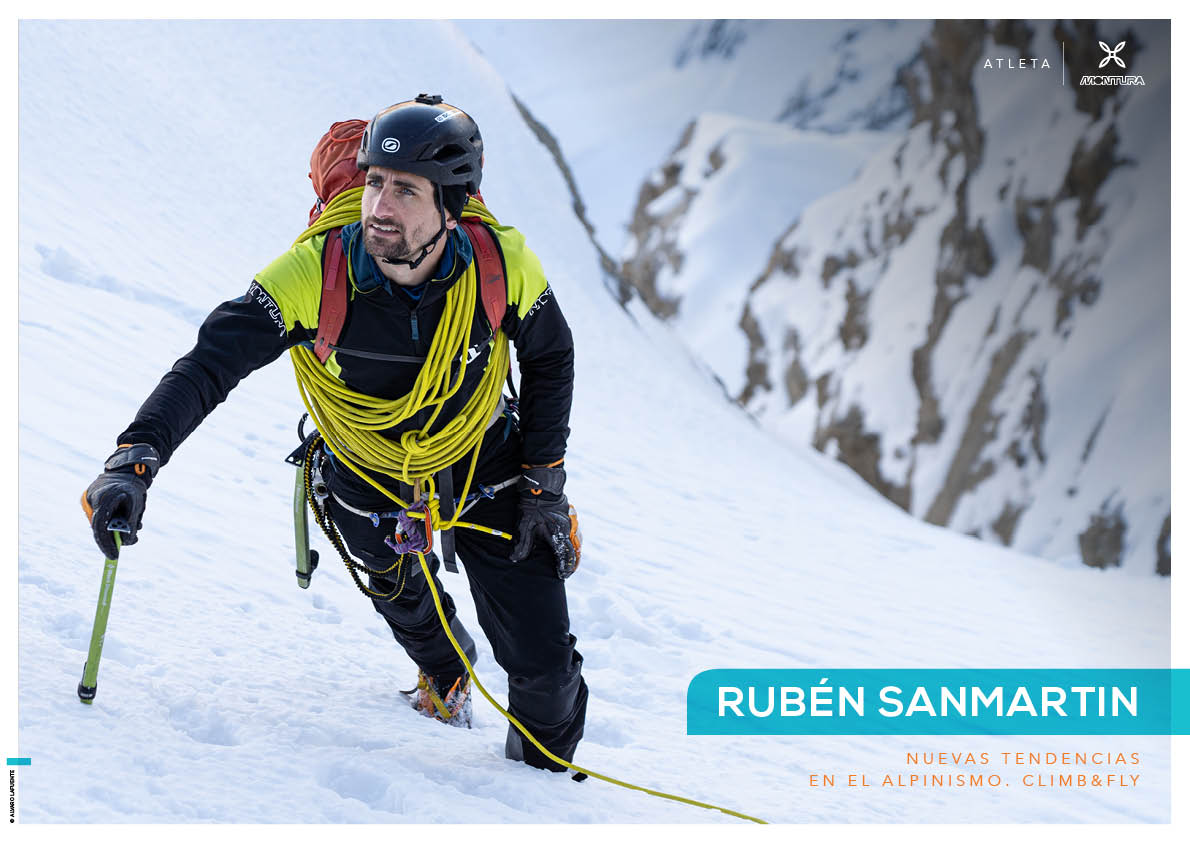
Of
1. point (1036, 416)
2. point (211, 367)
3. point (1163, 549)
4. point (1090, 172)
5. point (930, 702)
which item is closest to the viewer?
point (211, 367)

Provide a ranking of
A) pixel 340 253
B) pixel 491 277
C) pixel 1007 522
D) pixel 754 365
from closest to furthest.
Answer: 1. pixel 340 253
2. pixel 491 277
3. pixel 1007 522
4. pixel 754 365

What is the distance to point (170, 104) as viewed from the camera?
1117 centimetres

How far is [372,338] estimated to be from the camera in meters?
3.09

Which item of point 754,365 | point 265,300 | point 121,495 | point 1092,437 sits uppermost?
point 754,365

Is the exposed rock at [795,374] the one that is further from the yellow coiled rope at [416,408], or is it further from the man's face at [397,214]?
the man's face at [397,214]

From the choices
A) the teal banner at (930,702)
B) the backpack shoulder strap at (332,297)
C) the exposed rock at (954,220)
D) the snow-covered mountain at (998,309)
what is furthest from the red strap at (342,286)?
the exposed rock at (954,220)

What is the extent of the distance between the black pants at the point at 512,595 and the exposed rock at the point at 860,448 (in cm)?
1813

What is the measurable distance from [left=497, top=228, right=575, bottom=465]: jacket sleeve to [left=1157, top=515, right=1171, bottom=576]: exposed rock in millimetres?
12749

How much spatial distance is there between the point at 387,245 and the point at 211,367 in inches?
22.4

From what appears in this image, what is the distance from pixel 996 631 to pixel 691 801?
4.11 meters

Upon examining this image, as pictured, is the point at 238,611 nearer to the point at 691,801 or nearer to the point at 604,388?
the point at 691,801

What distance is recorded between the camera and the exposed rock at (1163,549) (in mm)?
13773

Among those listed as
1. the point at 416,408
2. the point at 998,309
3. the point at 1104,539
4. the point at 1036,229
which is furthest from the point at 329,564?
the point at 998,309

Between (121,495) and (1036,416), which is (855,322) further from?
(121,495)
